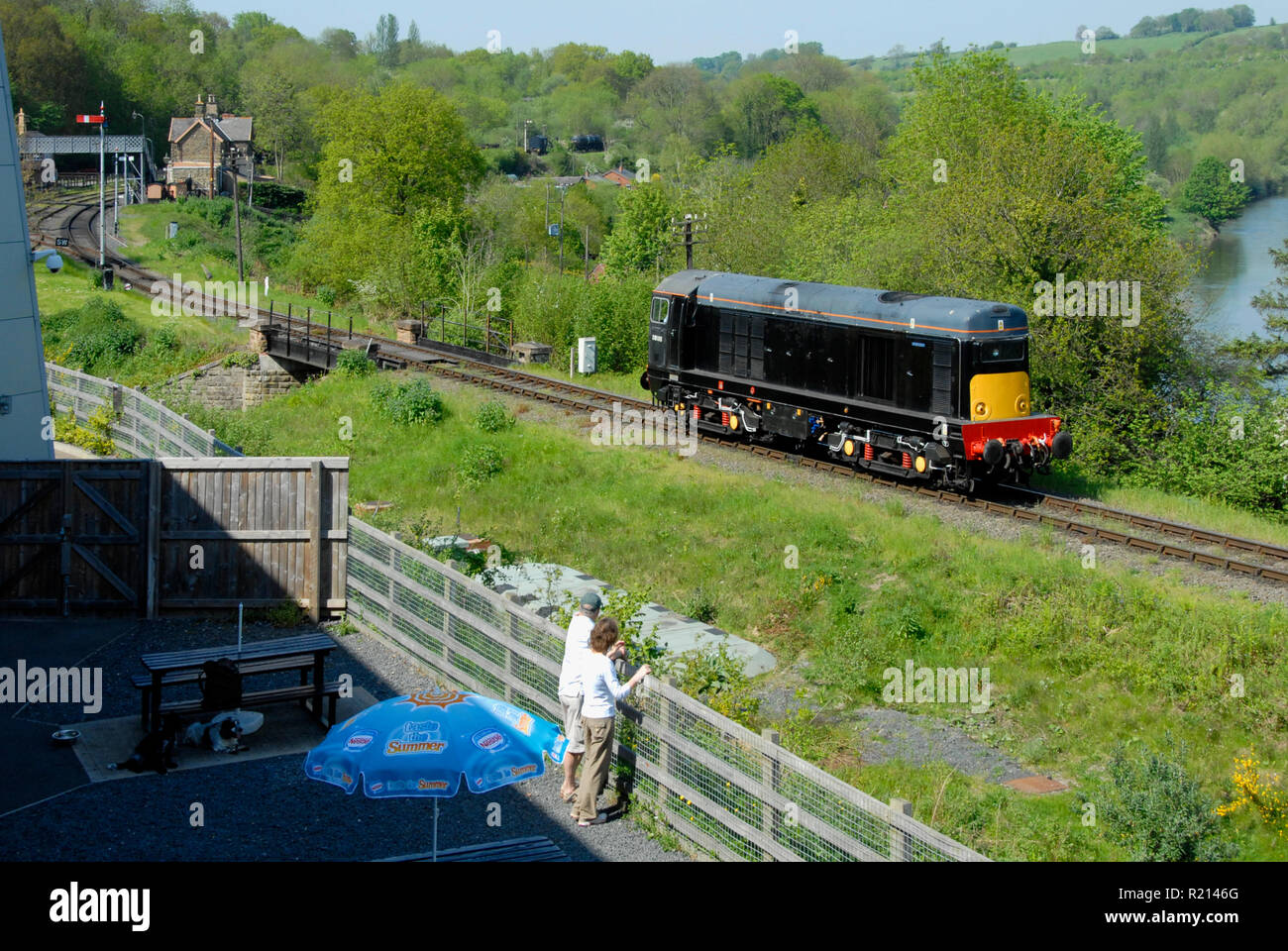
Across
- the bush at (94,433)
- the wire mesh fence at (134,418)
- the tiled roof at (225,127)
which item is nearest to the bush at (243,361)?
the wire mesh fence at (134,418)

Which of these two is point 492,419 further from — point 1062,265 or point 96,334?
point 96,334

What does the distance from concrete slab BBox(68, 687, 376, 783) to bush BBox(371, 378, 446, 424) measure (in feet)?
51.7

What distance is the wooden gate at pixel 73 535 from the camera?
1221 centimetres

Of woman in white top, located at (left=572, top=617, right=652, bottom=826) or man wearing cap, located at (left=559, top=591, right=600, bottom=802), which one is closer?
woman in white top, located at (left=572, top=617, right=652, bottom=826)

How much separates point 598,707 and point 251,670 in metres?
3.04

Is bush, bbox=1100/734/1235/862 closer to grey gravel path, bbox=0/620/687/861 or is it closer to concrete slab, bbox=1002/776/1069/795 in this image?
concrete slab, bbox=1002/776/1069/795

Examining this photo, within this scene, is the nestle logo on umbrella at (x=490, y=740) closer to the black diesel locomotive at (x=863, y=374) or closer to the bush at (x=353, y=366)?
the black diesel locomotive at (x=863, y=374)

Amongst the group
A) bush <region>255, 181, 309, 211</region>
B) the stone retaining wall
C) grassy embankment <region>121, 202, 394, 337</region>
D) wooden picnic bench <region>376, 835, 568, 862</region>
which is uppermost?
bush <region>255, 181, 309, 211</region>

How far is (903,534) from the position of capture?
17.7m

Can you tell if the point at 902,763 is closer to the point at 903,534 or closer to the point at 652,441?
the point at 903,534

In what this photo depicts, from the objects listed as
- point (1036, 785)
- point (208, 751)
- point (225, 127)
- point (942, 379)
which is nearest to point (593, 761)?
point (208, 751)

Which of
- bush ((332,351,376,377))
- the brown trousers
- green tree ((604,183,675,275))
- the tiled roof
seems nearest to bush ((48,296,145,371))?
bush ((332,351,376,377))

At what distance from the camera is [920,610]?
15.3 m

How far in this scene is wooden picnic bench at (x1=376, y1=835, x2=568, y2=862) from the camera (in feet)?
24.7
